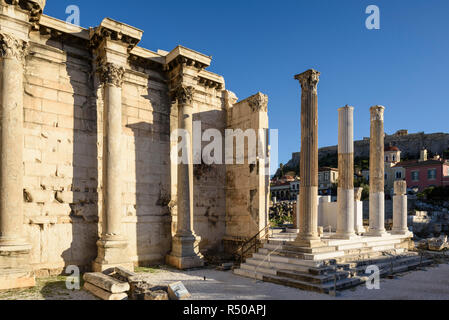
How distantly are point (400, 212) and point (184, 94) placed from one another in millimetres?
12696

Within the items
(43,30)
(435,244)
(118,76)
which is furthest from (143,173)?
(435,244)

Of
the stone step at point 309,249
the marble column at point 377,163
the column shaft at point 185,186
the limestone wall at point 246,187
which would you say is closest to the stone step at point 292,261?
the stone step at point 309,249

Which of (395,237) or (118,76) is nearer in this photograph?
(118,76)

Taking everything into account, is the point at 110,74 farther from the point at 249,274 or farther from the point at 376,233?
the point at 376,233

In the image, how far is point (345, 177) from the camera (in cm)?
1282

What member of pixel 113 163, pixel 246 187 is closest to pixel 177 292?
pixel 113 163

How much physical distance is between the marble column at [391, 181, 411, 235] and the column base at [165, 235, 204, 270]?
10.6 metres

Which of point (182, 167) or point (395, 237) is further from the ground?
point (182, 167)

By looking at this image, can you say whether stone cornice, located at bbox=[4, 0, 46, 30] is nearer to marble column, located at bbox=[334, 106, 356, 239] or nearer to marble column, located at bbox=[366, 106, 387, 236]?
marble column, located at bbox=[334, 106, 356, 239]

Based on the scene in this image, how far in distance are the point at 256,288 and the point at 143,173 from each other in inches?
225

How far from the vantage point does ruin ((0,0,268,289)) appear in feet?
27.6

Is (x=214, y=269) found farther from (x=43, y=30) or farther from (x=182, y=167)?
(x=43, y=30)

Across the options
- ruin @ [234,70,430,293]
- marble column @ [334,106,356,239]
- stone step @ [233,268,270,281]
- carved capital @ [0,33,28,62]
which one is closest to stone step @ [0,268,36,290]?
carved capital @ [0,33,28,62]
